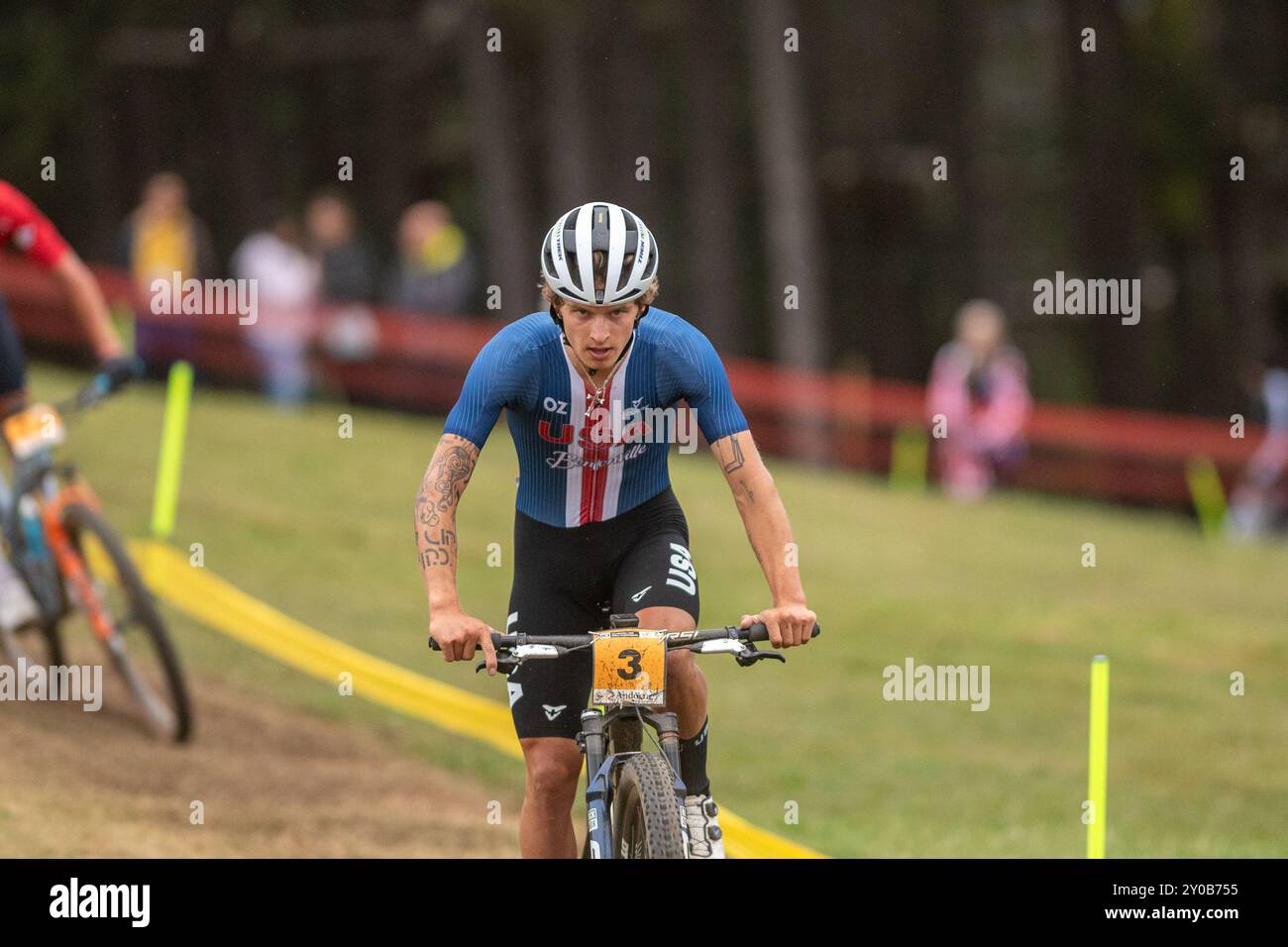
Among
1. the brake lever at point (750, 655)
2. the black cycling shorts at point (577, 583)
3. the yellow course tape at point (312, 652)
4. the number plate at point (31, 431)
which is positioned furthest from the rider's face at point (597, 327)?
the number plate at point (31, 431)

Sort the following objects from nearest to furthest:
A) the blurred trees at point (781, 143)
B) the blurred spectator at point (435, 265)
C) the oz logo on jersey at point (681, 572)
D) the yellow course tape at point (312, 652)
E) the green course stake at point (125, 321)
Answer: the oz logo on jersey at point (681, 572), the yellow course tape at point (312, 652), the blurred spectator at point (435, 265), the green course stake at point (125, 321), the blurred trees at point (781, 143)

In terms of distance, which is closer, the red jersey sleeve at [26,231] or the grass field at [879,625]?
the red jersey sleeve at [26,231]

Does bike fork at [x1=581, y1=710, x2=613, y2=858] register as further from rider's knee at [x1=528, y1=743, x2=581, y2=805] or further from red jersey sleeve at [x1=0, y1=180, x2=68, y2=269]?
red jersey sleeve at [x1=0, y1=180, x2=68, y2=269]

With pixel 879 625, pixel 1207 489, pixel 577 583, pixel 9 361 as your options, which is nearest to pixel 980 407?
pixel 1207 489

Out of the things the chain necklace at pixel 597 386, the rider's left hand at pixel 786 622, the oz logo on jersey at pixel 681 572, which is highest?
the chain necklace at pixel 597 386

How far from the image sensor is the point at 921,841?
8.62 metres

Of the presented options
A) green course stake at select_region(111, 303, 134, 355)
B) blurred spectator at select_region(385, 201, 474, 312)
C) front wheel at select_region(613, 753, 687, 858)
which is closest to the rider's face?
front wheel at select_region(613, 753, 687, 858)

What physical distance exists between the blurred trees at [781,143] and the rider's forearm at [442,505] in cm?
1834

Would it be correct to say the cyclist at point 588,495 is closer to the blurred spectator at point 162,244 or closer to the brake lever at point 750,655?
the brake lever at point 750,655

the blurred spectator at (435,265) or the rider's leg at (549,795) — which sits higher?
the blurred spectator at (435,265)

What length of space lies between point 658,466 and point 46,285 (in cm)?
1770

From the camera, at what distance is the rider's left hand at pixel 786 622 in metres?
5.28

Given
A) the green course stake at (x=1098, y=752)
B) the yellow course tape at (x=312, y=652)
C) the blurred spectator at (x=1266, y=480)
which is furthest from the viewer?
the blurred spectator at (x=1266, y=480)
